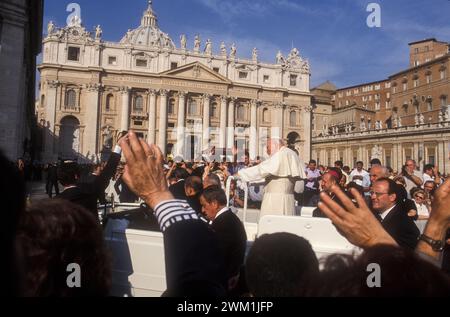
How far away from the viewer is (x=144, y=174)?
1.72 metres

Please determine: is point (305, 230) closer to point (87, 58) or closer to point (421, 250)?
point (421, 250)

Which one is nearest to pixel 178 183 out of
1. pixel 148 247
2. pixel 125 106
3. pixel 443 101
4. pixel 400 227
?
pixel 148 247

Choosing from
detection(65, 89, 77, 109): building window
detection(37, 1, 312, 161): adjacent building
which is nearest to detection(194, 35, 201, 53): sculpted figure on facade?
detection(37, 1, 312, 161): adjacent building

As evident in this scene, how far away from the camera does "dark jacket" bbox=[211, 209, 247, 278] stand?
9.76 ft

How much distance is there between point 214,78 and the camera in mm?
49875

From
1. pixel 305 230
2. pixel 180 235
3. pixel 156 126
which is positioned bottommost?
pixel 305 230

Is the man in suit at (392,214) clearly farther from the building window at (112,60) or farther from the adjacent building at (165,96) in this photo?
the building window at (112,60)

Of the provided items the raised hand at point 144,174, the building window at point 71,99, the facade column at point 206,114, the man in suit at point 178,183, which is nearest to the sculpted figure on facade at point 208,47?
the facade column at point 206,114

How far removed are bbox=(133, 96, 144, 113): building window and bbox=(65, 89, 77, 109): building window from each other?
6919 millimetres

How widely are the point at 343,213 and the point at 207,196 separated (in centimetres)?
204

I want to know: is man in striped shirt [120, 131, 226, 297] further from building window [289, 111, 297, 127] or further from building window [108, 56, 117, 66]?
building window [289, 111, 297, 127]

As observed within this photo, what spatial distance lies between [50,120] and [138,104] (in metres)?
10.3

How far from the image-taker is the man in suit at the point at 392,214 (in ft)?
10.5
